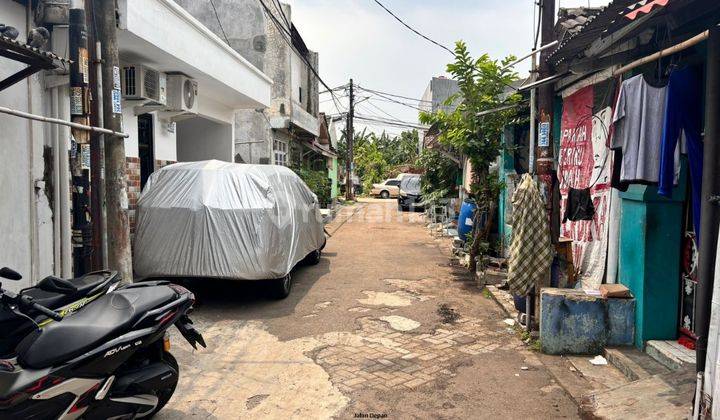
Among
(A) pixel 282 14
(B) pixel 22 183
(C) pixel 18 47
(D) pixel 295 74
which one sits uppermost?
(A) pixel 282 14

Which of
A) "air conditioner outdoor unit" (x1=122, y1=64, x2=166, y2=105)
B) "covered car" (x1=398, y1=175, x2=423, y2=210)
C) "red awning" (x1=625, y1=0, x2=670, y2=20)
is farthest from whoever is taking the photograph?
"covered car" (x1=398, y1=175, x2=423, y2=210)

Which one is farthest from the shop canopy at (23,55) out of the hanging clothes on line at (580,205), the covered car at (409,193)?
the covered car at (409,193)

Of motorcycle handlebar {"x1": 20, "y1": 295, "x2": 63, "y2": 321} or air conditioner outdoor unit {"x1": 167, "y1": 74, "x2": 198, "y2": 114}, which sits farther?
air conditioner outdoor unit {"x1": 167, "y1": 74, "x2": 198, "y2": 114}

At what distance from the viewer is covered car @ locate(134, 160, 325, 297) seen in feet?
21.2

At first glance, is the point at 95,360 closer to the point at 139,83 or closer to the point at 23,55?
the point at 23,55

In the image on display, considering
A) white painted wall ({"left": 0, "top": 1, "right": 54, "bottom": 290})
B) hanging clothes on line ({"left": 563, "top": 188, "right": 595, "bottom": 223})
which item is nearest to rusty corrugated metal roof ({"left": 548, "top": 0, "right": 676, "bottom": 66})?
hanging clothes on line ({"left": 563, "top": 188, "right": 595, "bottom": 223})

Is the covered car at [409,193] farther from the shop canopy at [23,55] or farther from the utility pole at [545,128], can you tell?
the shop canopy at [23,55]

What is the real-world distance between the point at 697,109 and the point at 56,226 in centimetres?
604

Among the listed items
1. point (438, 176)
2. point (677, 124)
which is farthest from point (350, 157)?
point (677, 124)

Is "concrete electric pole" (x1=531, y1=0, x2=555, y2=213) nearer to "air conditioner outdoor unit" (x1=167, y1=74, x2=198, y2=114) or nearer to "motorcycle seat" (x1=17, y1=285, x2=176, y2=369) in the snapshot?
"motorcycle seat" (x1=17, y1=285, x2=176, y2=369)

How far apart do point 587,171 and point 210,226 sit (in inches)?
180

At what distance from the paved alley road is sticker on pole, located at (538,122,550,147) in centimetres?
215

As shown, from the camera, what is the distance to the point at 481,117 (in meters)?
8.74

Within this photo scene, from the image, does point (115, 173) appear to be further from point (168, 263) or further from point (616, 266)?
point (616, 266)
